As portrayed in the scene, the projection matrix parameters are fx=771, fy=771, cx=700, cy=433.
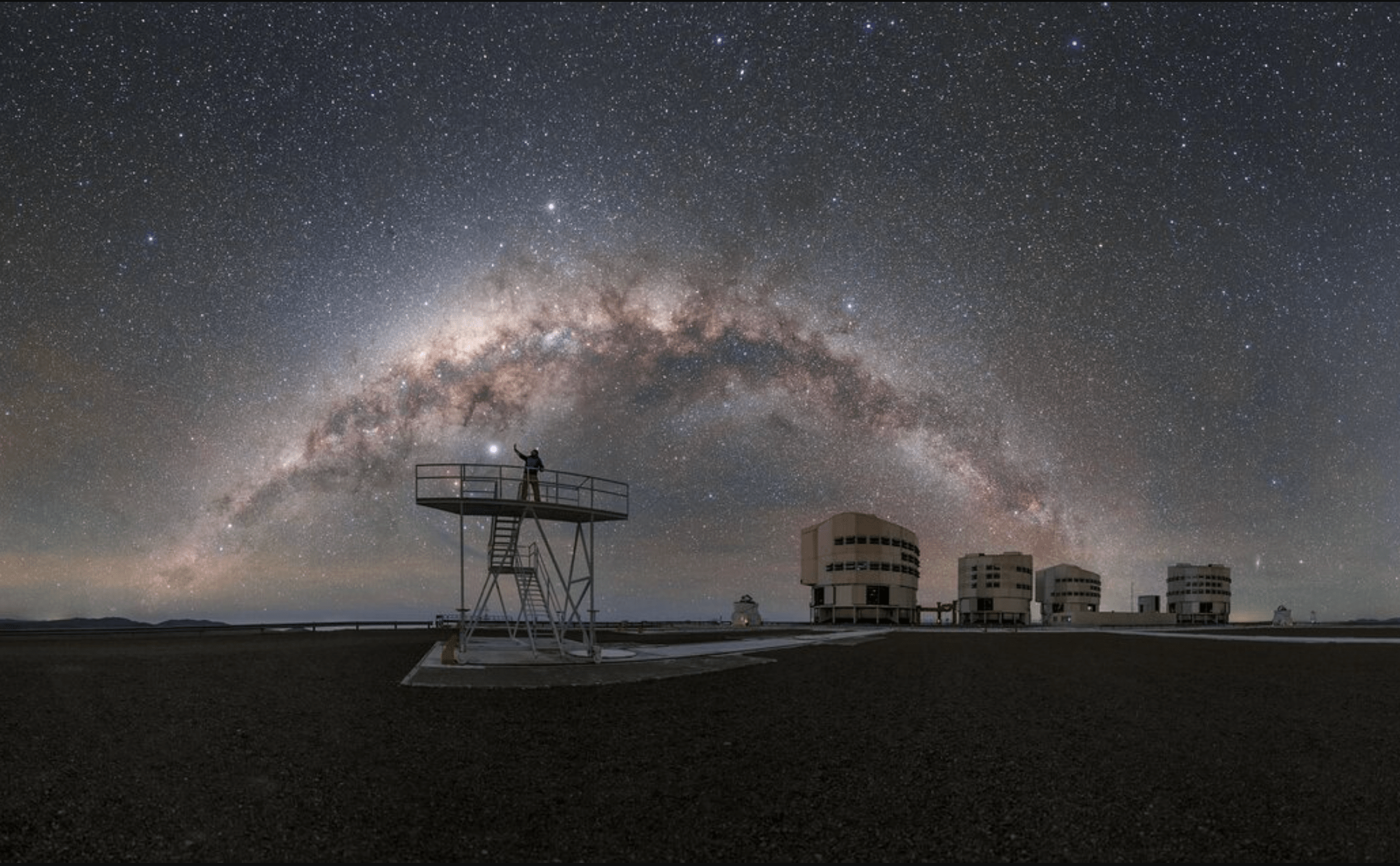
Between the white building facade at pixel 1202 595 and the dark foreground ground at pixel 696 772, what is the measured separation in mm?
124481

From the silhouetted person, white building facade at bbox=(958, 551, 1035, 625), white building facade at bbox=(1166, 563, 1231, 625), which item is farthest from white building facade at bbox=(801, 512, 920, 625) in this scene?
white building facade at bbox=(1166, 563, 1231, 625)

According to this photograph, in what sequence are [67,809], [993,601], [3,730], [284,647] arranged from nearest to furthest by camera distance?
[67,809] < [3,730] < [284,647] < [993,601]

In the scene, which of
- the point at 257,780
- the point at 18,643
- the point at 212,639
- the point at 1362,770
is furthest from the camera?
the point at 212,639

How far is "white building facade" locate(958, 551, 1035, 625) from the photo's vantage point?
101 meters

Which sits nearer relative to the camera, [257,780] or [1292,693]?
[257,780]

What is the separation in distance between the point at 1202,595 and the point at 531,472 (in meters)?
132

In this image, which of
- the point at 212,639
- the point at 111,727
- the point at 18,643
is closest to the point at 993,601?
the point at 212,639

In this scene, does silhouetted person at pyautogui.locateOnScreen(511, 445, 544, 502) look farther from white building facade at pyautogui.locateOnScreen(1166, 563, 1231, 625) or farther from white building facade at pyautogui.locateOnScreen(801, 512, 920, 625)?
white building facade at pyautogui.locateOnScreen(1166, 563, 1231, 625)

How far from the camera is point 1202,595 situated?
12025 cm

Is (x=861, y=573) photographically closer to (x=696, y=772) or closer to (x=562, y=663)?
(x=562, y=663)

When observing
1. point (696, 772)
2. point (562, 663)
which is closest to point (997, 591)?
point (562, 663)

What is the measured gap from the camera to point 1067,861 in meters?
5.66

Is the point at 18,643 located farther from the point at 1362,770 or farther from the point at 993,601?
the point at 993,601

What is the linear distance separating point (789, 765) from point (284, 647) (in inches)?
1055
